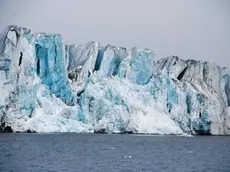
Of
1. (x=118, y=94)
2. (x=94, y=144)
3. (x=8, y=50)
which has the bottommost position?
(x=94, y=144)

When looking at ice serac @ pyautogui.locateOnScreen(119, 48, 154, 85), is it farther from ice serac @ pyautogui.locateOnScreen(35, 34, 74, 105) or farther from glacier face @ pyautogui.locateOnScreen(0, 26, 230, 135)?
ice serac @ pyautogui.locateOnScreen(35, 34, 74, 105)

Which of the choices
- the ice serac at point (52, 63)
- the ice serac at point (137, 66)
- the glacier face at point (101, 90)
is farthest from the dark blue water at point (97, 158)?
the ice serac at point (137, 66)

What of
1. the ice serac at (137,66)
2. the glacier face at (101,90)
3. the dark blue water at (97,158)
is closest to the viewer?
the dark blue water at (97,158)

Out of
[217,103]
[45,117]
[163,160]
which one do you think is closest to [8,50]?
[45,117]

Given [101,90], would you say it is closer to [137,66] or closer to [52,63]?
[52,63]

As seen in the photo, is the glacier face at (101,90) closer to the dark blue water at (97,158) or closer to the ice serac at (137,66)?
the ice serac at (137,66)

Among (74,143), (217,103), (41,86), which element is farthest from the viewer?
(217,103)

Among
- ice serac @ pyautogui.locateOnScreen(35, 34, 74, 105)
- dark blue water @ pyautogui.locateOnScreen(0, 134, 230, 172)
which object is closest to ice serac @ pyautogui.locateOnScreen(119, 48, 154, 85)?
ice serac @ pyautogui.locateOnScreen(35, 34, 74, 105)

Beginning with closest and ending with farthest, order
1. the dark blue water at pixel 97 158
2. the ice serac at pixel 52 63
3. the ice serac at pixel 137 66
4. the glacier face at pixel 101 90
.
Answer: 1. the dark blue water at pixel 97 158
2. the glacier face at pixel 101 90
3. the ice serac at pixel 52 63
4. the ice serac at pixel 137 66

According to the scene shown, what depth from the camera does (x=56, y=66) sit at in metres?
53.2

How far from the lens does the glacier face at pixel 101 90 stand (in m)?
49.4

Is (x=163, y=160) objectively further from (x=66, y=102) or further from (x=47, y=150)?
Answer: (x=66, y=102)

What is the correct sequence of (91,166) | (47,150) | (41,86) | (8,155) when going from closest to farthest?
(91,166), (8,155), (47,150), (41,86)

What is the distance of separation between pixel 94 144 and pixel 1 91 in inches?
416
